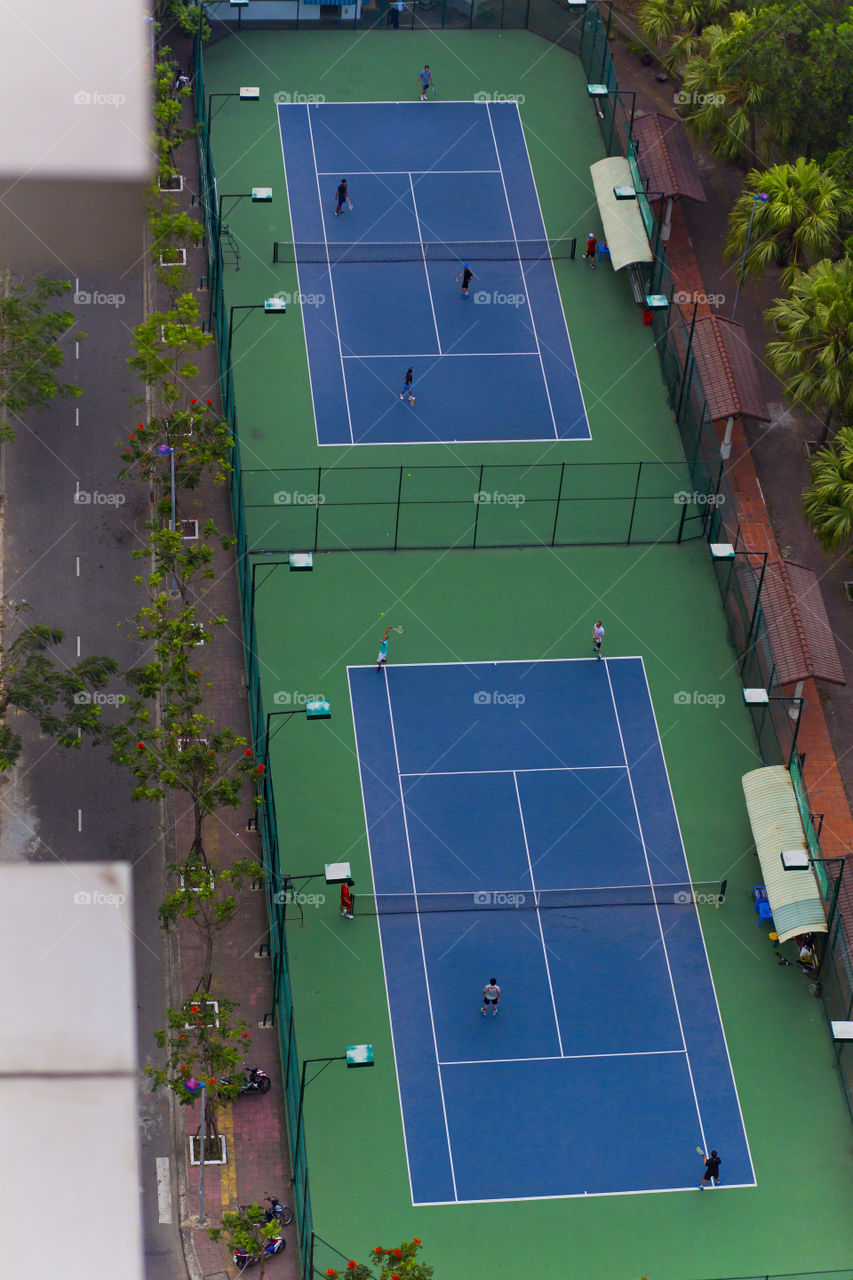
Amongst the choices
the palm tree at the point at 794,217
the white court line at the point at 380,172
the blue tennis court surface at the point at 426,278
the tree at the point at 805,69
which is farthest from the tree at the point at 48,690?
the tree at the point at 805,69

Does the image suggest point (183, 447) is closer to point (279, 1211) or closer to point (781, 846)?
point (781, 846)

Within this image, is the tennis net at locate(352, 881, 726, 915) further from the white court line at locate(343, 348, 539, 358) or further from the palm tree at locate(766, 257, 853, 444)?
the white court line at locate(343, 348, 539, 358)

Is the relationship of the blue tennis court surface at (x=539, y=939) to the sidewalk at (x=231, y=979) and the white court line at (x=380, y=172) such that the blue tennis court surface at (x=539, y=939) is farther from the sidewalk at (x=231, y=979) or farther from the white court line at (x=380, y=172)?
the white court line at (x=380, y=172)

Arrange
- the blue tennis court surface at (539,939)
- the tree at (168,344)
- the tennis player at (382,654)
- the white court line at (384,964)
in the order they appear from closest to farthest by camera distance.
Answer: the white court line at (384,964) → the blue tennis court surface at (539,939) → the tennis player at (382,654) → the tree at (168,344)

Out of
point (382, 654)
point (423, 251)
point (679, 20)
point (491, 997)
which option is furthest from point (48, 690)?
point (679, 20)

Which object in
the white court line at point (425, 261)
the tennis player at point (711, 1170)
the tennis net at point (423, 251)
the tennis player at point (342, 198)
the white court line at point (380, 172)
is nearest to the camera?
the tennis player at point (711, 1170)
